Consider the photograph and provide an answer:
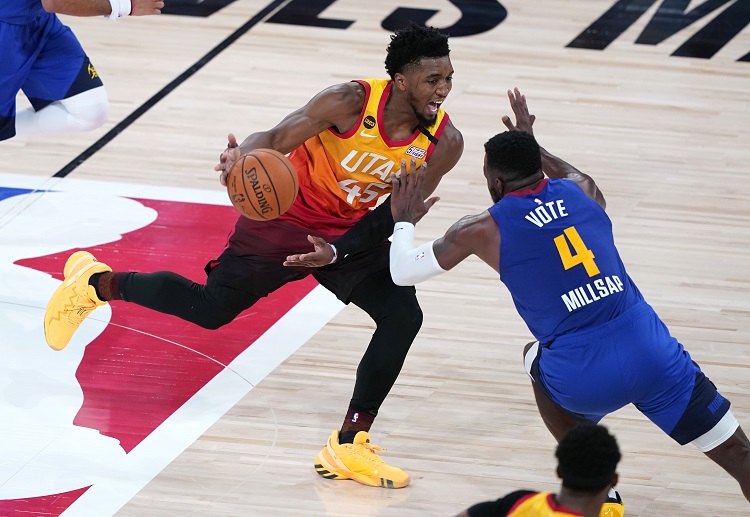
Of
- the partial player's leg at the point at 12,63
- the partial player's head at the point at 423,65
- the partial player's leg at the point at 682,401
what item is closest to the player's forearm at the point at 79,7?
the partial player's leg at the point at 12,63

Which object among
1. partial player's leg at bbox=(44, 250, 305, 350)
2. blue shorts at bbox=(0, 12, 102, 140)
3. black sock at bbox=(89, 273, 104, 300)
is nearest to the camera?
partial player's leg at bbox=(44, 250, 305, 350)

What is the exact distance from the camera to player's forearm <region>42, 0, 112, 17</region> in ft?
19.4

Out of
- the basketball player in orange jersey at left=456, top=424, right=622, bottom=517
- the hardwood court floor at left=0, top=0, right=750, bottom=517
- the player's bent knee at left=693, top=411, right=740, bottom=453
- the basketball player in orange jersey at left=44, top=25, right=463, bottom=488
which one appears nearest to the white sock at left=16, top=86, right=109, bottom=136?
the hardwood court floor at left=0, top=0, right=750, bottom=517

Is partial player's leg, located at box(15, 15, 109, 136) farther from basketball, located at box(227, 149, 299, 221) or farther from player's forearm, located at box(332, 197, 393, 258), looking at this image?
player's forearm, located at box(332, 197, 393, 258)

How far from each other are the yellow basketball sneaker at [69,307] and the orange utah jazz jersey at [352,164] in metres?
0.95

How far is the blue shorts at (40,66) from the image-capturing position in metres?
6.20

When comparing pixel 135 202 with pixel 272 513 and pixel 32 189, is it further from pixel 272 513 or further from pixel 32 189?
pixel 272 513

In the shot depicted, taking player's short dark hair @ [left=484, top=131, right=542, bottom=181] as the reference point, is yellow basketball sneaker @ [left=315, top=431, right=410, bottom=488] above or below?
below

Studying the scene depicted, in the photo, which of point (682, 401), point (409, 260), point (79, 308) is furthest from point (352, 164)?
point (682, 401)

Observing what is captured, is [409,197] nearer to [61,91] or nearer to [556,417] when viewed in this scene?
[556,417]

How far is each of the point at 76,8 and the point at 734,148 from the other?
450 cm

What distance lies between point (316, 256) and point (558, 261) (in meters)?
Answer: 1.05

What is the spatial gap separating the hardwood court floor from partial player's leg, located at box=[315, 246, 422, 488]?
2.5 inches

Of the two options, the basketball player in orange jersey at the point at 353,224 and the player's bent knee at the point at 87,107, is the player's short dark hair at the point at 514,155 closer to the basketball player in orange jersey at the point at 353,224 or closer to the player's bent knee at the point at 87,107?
the basketball player in orange jersey at the point at 353,224
